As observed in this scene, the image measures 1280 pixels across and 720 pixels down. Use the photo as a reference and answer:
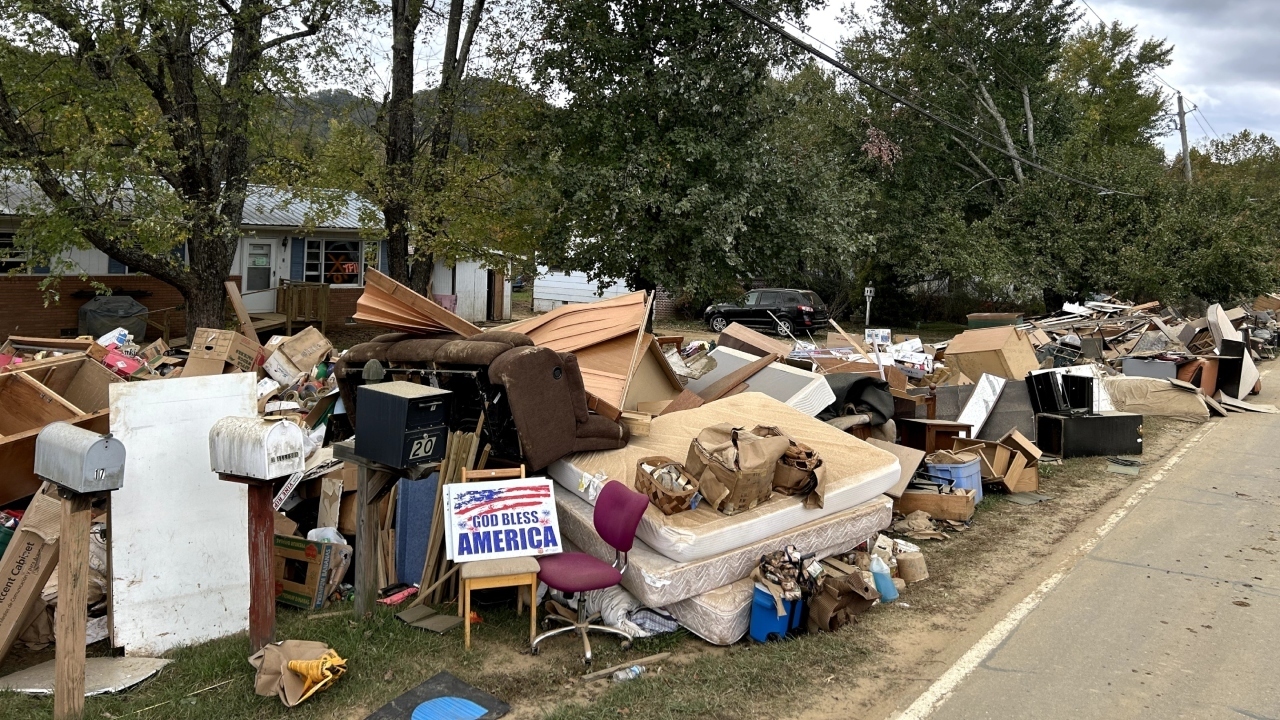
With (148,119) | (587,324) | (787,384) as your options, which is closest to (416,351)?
(587,324)

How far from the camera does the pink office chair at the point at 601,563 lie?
5.01 meters

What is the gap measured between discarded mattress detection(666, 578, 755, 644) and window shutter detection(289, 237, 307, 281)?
60.5 feet

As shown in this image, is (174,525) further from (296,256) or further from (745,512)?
(296,256)

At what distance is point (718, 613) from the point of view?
5.29m

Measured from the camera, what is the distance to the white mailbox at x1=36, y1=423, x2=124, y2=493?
403 centimetres

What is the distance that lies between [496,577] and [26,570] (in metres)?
2.89

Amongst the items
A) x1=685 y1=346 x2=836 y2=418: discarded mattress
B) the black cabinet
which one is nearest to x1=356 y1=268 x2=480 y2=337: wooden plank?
x1=685 y1=346 x2=836 y2=418: discarded mattress

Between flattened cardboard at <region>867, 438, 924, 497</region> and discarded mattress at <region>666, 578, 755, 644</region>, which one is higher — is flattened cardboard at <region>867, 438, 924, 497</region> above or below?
above

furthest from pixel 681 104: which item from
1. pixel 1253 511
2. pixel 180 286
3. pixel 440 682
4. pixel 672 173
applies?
pixel 440 682

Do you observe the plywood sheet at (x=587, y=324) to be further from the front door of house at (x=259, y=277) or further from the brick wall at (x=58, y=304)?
the front door of house at (x=259, y=277)

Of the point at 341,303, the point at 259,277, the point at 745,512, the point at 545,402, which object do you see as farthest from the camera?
the point at 341,303

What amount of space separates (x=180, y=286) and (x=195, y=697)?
11.2m

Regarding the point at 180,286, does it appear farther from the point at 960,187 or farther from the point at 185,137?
the point at 960,187

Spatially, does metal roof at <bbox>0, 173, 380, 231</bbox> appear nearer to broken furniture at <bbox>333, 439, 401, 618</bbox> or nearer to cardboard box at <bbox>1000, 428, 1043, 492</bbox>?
broken furniture at <bbox>333, 439, 401, 618</bbox>
